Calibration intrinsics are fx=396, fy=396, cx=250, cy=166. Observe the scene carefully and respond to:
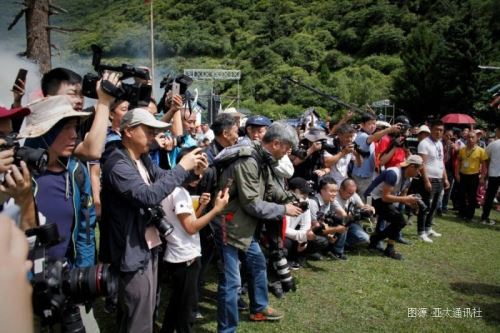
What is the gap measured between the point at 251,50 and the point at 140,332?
8078 centimetres

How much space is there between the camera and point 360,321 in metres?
4.00

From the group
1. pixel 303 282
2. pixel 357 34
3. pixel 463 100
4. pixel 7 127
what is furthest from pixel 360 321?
pixel 357 34

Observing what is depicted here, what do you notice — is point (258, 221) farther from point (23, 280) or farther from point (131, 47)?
point (131, 47)

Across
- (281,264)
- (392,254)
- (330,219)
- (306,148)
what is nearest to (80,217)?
(281,264)

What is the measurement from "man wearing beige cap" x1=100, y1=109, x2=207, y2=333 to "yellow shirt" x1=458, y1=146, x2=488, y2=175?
8097mm

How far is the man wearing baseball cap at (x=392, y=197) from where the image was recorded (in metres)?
5.84

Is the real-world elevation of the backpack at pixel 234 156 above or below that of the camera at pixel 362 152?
above

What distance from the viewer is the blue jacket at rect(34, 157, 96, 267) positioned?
7.95ft

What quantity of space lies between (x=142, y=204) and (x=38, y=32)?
3908 mm

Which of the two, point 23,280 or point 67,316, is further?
point 67,316

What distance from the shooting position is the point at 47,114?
2350 millimetres

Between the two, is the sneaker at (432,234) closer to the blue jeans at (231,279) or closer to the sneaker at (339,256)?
the sneaker at (339,256)

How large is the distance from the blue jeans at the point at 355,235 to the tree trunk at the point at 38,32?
4.84 metres

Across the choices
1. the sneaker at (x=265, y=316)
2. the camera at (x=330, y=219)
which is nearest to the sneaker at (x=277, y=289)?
the sneaker at (x=265, y=316)
